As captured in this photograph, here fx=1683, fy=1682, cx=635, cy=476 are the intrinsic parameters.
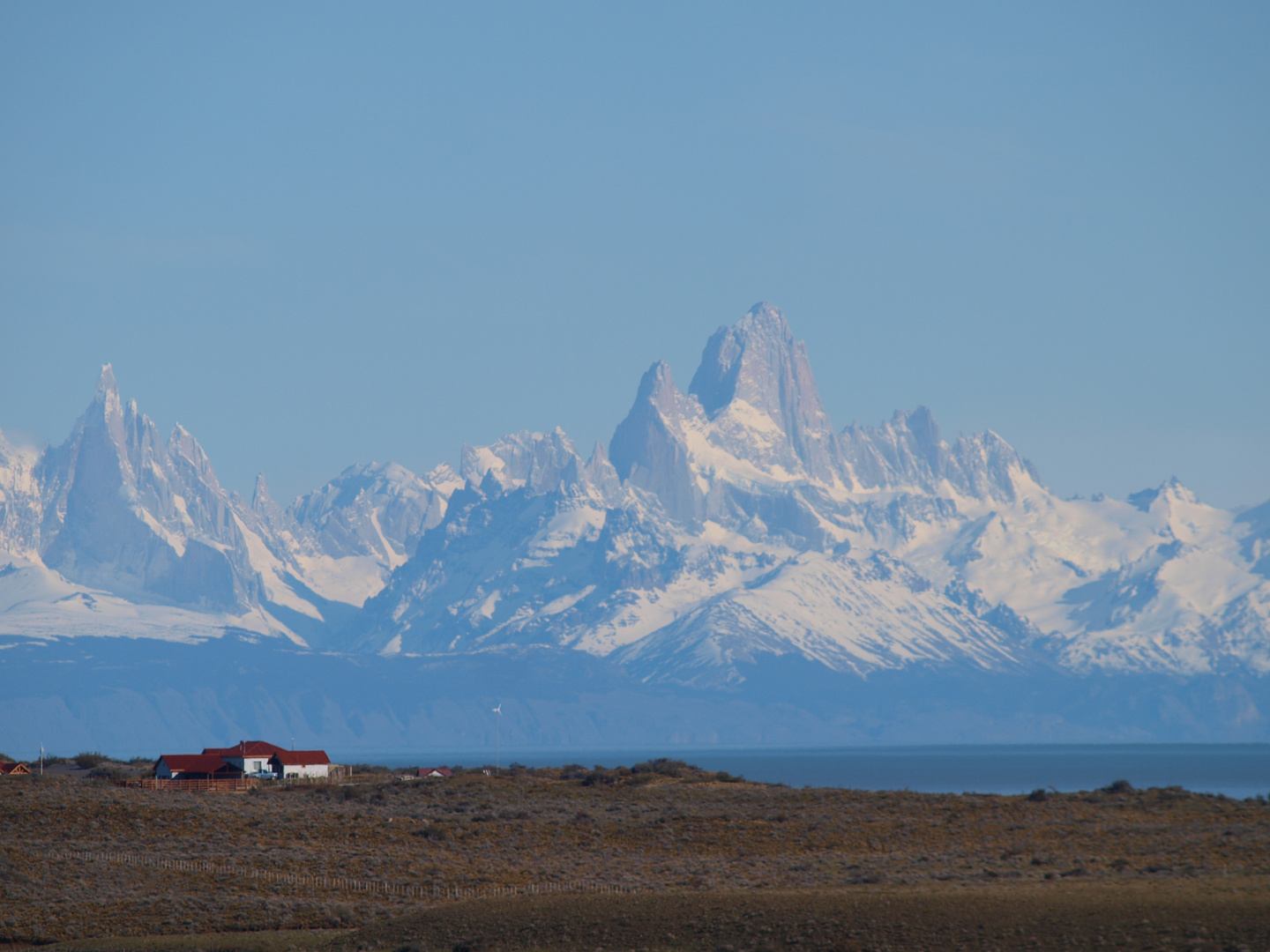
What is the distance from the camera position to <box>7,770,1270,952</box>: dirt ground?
51125 mm

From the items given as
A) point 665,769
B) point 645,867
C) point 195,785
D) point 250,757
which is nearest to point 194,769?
point 250,757

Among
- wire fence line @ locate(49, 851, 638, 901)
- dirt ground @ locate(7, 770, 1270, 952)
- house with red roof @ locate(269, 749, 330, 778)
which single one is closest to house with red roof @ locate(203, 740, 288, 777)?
house with red roof @ locate(269, 749, 330, 778)

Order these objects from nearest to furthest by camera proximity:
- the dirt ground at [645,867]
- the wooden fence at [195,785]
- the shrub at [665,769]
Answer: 1. the dirt ground at [645,867]
2. the wooden fence at [195,785]
3. the shrub at [665,769]

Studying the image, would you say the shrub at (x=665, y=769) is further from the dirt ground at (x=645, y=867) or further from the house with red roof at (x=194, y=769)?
the house with red roof at (x=194, y=769)

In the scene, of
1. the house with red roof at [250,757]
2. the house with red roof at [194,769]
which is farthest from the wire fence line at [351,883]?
the house with red roof at [250,757]

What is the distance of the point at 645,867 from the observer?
66.8m

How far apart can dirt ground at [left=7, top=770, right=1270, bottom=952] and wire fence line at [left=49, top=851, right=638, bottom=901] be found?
16.6 inches

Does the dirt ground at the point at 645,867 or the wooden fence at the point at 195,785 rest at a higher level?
the wooden fence at the point at 195,785

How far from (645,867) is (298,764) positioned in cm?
5105

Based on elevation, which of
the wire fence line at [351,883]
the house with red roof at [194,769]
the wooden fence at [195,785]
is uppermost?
the house with red roof at [194,769]

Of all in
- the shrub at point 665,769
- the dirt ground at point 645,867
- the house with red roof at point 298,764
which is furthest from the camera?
the shrub at point 665,769

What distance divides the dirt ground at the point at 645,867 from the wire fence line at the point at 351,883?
421mm

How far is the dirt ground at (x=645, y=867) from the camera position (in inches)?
2013

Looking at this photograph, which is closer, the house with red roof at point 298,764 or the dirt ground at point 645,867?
the dirt ground at point 645,867
